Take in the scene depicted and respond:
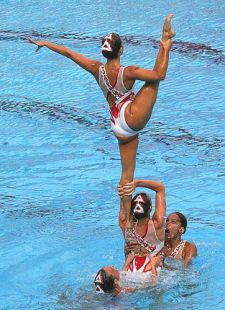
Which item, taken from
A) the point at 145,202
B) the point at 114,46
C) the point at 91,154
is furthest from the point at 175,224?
the point at 91,154

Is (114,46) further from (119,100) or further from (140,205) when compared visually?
(140,205)

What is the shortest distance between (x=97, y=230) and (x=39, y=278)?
774 millimetres

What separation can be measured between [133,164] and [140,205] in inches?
14.5

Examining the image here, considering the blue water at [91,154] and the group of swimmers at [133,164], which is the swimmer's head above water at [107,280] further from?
the blue water at [91,154]

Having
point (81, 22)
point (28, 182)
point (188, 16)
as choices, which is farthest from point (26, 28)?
point (28, 182)

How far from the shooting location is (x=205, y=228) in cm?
722

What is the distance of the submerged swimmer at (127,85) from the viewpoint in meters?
5.35

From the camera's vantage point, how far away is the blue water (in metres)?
6.56

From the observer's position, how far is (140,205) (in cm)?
601

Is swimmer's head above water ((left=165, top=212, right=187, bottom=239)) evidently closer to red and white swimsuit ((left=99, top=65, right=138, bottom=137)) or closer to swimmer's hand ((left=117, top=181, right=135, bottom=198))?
swimmer's hand ((left=117, top=181, right=135, bottom=198))

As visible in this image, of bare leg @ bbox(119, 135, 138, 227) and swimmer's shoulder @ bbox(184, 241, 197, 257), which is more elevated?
bare leg @ bbox(119, 135, 138, 227)

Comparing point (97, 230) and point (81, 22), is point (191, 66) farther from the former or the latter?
point (97, 230)

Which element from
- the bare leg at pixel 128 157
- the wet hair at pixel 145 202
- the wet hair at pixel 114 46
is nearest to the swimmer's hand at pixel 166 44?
the wet hair at pixel 114 46

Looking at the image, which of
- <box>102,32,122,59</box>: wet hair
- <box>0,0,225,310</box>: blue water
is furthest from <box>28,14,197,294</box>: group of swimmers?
<box>0,0,225,310</box>: blue water
